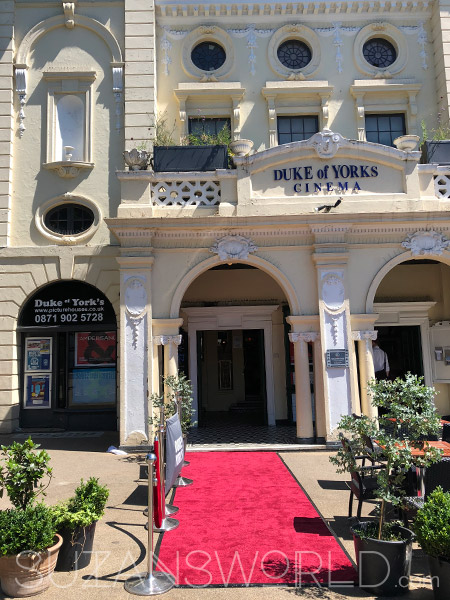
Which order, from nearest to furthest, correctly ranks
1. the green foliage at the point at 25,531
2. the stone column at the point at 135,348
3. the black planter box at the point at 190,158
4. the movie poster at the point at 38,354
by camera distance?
the green foliage at the point at 25,531 → the stone column at the point at 135,348 → the black planter box at the point at 190,158 → the movie poster at the point at 38,354

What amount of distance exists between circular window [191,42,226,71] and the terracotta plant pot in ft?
45.3

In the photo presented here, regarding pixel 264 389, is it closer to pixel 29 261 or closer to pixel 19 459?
pixel 29 261

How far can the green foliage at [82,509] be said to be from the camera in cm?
503

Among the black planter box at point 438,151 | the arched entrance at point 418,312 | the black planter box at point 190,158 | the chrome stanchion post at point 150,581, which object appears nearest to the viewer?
the chrome stanchion post at point 150,581

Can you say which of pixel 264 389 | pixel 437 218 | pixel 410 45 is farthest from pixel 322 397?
pixel 410 45

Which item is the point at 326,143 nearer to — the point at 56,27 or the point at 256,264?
the point at 256,264

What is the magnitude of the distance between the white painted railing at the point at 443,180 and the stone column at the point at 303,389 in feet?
14.7

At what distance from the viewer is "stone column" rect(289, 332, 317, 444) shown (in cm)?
1083

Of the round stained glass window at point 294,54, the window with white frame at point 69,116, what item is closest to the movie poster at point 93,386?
the window with white frame at point 69,116

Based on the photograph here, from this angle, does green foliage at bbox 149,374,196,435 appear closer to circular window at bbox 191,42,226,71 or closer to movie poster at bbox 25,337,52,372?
movie poster at bbox 25,337,52,372

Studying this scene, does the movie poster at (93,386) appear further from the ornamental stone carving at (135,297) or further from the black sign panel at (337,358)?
the black sign panel at (337,358)

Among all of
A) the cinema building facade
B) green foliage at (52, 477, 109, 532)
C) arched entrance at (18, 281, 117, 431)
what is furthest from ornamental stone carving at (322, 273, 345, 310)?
green foliage at (52, 477, 109, 532)

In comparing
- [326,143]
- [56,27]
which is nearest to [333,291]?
[326,143]

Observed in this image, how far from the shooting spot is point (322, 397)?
10.7 metres
